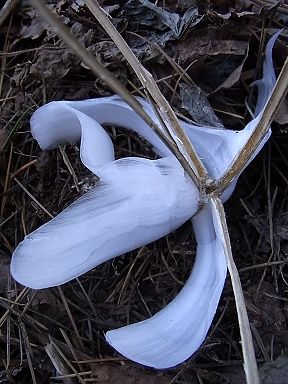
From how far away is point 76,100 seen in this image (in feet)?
4.73

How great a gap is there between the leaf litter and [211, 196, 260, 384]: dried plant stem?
199 millimetres

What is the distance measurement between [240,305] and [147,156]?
1.67 feet

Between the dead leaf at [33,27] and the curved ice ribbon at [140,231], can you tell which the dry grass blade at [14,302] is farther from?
the dead leaf at [33,27]

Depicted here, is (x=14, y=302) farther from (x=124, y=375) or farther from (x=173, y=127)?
(x=173, y=127)

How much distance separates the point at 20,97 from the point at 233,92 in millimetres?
540

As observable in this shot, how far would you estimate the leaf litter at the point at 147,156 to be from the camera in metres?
1.27

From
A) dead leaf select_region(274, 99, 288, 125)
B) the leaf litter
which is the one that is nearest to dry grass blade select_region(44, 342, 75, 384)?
the leaf litter

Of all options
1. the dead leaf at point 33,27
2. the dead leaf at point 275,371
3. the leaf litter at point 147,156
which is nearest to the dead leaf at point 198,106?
the leaf litter at point 147,156

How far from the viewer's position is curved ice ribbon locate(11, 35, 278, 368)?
3.72ft

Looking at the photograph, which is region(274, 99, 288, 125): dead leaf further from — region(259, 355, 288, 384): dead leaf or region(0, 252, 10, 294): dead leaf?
region(0, 252, 10, 294): dead leaf

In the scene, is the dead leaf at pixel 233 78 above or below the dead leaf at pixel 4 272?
above

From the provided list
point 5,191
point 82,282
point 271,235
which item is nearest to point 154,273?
point 82,282

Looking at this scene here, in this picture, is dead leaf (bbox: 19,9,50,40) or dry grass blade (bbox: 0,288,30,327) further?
dead leaf (bbox: 19,9,50,40)

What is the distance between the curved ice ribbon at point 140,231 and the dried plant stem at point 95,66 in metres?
0.08
